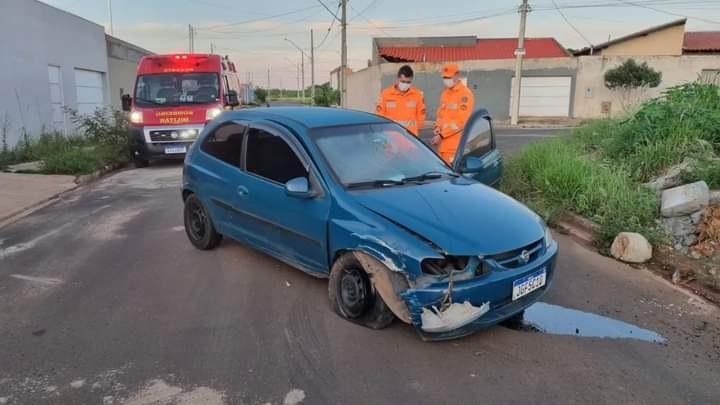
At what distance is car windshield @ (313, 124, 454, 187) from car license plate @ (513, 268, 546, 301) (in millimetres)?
1202

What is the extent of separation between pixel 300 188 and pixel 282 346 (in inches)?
45.7

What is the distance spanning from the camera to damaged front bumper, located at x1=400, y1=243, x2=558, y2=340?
3.35 m

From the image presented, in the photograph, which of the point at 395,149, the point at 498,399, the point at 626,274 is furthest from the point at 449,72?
the point at 498,399

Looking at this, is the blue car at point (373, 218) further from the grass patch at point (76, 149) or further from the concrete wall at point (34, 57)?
the concrete wall at point (34, 57)

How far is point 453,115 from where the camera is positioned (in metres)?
6.95

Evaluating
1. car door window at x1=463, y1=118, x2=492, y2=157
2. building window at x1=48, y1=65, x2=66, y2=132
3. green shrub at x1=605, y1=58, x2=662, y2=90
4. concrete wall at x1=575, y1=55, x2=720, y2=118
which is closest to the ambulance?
building window at x1=48, y1=65, x2=66, y2=132

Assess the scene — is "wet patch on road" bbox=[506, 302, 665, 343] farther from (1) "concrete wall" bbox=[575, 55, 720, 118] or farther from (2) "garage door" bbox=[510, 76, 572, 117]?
(2) "garage door" bbox=[510, 76, 572, 117]

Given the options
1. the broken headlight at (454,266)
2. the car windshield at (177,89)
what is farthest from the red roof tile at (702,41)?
the broken headlight at (454,266)

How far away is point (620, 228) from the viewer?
590cm

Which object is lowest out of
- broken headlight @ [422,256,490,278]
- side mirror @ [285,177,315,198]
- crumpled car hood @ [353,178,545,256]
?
broken headlight @ [422,256,490,278]

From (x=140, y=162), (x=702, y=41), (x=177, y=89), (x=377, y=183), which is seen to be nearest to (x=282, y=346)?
(x=377, y=183)

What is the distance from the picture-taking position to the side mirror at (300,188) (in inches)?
162

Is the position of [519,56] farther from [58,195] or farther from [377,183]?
[377,183]

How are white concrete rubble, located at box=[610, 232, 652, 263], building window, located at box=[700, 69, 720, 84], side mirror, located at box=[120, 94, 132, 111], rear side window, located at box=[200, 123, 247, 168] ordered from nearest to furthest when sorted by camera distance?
rear side window, located at box=[200, 123, 247, 168] → white concrete rubble, located at box=[610, 232, 652, 263] → building window, located at box=[700, 69, 720, 84] → side mirror, located at box=[120, 94, 132, 111]
